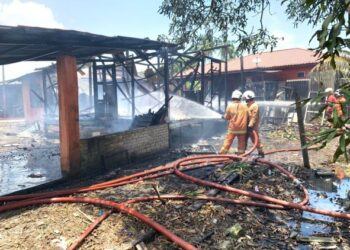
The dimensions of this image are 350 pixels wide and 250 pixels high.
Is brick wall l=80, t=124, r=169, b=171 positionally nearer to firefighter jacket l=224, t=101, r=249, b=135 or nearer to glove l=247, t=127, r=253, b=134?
firefighter jacket l=224, t=101, r=249, b=135

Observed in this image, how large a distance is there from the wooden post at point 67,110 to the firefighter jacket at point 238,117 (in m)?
3.83

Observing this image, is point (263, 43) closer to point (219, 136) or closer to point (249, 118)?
point (249, 118)

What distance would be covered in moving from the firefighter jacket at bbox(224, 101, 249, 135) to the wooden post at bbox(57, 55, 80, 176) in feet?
12.6

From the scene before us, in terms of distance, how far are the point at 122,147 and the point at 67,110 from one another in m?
1.98

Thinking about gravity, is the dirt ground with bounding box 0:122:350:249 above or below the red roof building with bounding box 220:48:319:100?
below

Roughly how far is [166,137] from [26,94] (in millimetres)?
16766

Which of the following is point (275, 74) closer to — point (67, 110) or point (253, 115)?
point (253, 115)

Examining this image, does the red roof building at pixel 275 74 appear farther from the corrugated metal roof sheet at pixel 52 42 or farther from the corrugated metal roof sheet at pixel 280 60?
the corrugated metal roof sheet at pixel 52 42

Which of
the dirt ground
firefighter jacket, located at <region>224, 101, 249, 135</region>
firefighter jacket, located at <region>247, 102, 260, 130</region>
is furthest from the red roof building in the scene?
the dirt ground

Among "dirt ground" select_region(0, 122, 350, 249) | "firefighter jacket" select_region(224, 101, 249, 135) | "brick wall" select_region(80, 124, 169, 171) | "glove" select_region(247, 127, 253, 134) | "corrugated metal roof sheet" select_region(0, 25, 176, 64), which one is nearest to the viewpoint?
"dirt ground" select_region(0, 122, 350, 249)

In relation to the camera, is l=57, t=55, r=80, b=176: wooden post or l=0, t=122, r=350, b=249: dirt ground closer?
l=0, t=122, r=350, b=249: dirt ground

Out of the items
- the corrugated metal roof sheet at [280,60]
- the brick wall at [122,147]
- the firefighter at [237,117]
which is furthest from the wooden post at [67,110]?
the corrugated metal roof sheet at [280,60]

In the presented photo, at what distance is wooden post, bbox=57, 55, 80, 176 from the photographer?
714cm

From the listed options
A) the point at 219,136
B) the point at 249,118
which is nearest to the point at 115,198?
the point at 249,118
